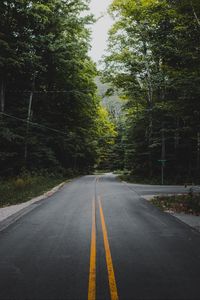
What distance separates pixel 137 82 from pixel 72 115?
404 inches

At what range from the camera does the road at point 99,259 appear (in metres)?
5.04

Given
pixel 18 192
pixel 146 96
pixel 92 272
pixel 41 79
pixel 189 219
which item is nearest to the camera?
pixel 92 272

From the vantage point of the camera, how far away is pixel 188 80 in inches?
532

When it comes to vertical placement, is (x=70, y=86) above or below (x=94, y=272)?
above

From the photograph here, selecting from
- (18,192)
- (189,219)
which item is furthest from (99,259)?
(18,192)

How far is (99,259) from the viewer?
6668 mm

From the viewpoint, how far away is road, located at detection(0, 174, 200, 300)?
5.04m

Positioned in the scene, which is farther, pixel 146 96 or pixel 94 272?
pixel 146 96

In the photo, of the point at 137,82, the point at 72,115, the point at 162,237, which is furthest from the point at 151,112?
the point at 162,237

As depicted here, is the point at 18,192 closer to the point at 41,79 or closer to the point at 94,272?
the point at 94,272

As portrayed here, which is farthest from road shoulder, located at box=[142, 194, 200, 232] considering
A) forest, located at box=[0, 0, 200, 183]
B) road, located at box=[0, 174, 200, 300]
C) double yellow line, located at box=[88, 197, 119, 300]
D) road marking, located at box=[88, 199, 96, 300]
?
forest, located at box=[0, 0, 200, 183]

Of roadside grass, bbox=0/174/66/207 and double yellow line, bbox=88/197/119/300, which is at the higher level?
roadside grass, bbox=0/174/66/207

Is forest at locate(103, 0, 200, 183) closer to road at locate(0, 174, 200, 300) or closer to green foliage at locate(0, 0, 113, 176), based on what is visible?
green foliage at locate(0, 0, 113, 176)

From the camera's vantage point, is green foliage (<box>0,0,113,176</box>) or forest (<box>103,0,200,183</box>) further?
forest (<box>103,0,200,183</box>)
